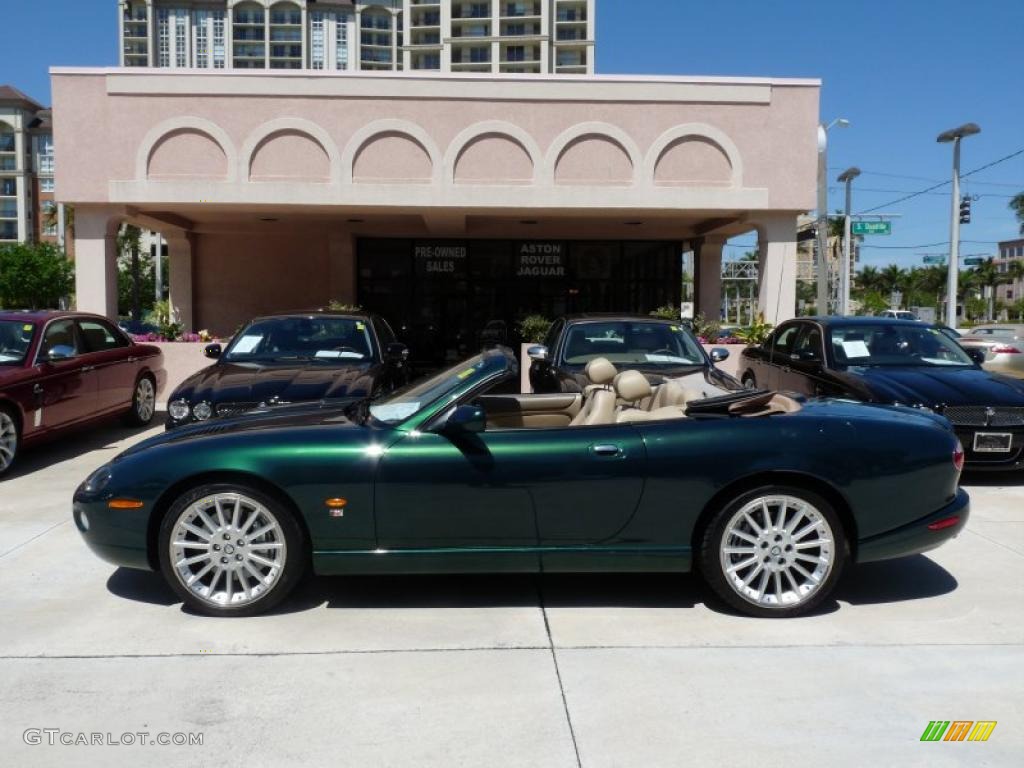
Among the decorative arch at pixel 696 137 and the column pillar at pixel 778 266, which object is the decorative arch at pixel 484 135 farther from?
the column pillar at pixel 778 266

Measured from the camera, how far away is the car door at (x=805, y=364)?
30.0 feet

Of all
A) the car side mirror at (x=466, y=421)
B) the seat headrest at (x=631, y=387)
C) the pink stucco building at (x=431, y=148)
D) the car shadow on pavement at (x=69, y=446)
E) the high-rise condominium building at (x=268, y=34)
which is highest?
the high-rise condominium building at (x=268, y=34)

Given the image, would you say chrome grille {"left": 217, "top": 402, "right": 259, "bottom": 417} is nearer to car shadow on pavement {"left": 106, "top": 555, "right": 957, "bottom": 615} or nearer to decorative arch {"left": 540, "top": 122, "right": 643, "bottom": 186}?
car shadow on pavement {"left": 106, "top": 555, "right": 957, "bottom": 615}

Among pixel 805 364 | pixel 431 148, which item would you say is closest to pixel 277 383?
pixel 805 364

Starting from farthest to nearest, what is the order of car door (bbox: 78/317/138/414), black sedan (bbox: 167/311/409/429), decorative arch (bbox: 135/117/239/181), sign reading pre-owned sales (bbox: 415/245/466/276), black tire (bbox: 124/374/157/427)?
sign reading pre-owned sales (bbox: 415/245/466/276), decorative arch (bbox: 135/117/239/181), black tire (bbox: 124/374/157/427), car door (bbox: 78/317/138/414), black sedan (bbox: 167/311/409/429)

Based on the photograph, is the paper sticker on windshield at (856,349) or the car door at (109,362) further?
the car door at (109,362)

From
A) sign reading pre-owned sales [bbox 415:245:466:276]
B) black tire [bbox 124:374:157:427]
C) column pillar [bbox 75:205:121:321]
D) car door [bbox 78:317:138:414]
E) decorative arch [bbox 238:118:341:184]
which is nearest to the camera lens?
car door [bbox 78:317:138:414]

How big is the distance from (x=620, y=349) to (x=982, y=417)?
3398 millimetres

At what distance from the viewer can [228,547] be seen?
4.44 metres

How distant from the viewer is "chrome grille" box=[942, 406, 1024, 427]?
7.64 metres

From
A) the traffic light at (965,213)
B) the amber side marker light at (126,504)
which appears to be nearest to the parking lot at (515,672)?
the amber side marker light at (126,504)

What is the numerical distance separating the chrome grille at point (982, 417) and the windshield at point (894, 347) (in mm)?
1261

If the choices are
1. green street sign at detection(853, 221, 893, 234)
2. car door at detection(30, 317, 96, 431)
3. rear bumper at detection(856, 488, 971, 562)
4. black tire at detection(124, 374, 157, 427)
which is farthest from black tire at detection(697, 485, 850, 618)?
green street sign at detection(853, 221, 893, 234)

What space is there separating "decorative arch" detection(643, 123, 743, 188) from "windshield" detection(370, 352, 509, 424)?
9995 millimetres
